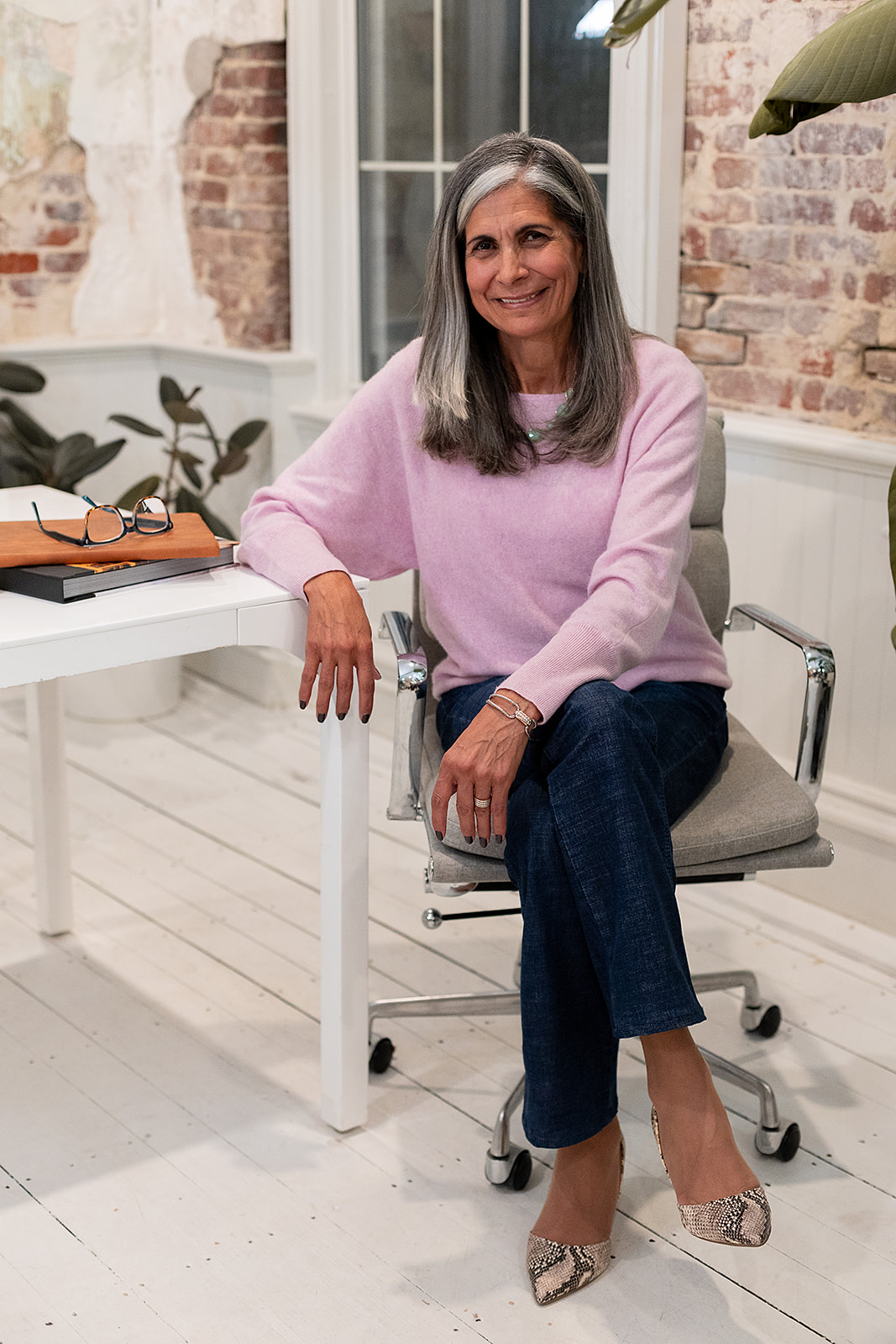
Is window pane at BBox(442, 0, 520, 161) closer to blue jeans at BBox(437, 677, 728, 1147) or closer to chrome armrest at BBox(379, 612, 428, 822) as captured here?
chrome armrest at BBox(379, 612, 428, 822)

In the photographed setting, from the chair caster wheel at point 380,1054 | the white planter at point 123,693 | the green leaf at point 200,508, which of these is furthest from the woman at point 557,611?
the white planter at point 123,693

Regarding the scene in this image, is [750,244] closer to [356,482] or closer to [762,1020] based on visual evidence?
[356,482]

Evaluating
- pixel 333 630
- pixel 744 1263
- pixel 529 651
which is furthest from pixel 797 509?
pixel 744 1263

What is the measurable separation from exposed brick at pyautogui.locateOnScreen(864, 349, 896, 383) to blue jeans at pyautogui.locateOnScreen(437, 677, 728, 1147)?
106 cm

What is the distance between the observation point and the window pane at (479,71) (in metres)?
3.04

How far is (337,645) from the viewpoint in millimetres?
1804

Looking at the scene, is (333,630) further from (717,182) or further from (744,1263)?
(717,182)

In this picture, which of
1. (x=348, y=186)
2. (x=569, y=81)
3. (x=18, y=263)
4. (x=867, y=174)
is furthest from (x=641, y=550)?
(x=18, y=263)

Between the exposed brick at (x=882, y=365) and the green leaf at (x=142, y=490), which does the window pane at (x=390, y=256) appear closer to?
the green leaf at (x=142, y=490)

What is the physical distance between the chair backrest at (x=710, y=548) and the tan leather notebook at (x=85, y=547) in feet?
1.40

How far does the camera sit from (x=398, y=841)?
9.85ft

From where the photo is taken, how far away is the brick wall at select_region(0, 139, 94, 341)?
3740 mm

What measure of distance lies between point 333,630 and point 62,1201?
32.8 inches

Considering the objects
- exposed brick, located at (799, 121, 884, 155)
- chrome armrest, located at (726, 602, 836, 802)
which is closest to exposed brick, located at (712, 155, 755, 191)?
exposed brick, located at (799, 121, 884, 155)
